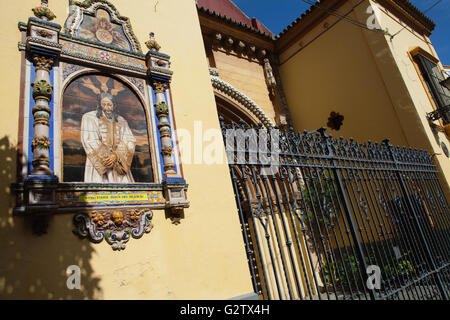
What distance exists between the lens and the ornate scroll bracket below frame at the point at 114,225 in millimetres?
2582

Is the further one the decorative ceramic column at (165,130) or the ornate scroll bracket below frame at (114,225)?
the decorative ceramic column at (165,130)

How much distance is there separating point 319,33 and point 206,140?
8.52m

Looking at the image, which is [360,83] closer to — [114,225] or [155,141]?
[155,141]

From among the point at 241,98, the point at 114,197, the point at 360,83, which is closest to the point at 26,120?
the point at 114,197

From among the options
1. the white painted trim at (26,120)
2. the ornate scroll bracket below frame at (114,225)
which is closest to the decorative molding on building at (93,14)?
the white painted trim at (26,120)

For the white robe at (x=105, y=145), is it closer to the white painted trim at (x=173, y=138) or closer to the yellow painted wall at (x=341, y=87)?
the white painted trim at (x=173, y=138)

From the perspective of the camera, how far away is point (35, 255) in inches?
92.4

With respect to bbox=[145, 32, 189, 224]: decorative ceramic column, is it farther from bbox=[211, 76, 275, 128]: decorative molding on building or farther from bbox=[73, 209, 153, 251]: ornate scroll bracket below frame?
bbox=[211, 76, 275, 128]: decorative molding on building

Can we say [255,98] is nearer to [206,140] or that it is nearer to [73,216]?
[206,140]

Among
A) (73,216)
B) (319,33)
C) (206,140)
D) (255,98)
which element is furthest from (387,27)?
(73,216)

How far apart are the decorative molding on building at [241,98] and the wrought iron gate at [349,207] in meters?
2.83

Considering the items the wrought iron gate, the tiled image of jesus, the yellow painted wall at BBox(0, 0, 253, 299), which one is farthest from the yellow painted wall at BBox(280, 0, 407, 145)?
the tiled image of jesus

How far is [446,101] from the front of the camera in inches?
378

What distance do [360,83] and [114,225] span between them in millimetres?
8696
